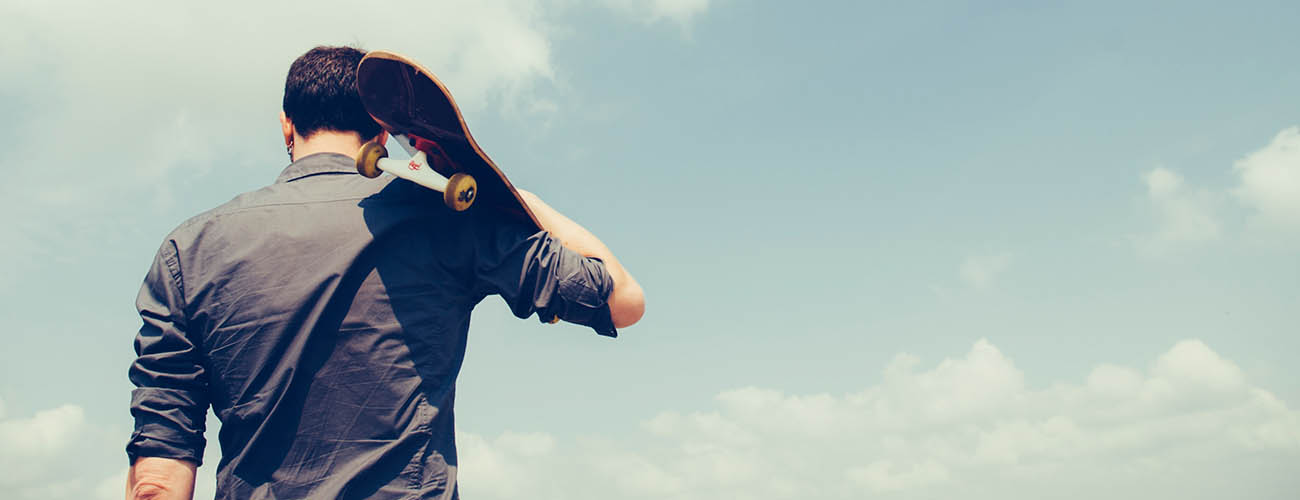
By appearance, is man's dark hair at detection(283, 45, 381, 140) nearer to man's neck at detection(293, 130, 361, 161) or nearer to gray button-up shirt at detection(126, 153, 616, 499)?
man's neck at detection(293, 130, 361, 161)

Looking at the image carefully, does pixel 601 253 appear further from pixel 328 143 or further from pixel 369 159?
pixel 328 143

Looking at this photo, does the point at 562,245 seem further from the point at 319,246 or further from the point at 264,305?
the point at 264,305

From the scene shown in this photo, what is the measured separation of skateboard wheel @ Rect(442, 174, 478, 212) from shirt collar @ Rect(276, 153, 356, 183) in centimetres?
65

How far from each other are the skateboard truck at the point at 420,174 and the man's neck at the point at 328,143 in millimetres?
552

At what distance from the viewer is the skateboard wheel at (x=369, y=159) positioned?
318 centimetres

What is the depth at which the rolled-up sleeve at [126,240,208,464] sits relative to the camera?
3219 mm

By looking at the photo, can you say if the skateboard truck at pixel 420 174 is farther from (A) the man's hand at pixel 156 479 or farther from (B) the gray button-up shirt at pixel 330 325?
(A) the man's hand at pixel 156 479

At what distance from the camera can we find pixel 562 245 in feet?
10.8

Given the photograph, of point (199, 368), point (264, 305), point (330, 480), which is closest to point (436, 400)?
point (330, 480)

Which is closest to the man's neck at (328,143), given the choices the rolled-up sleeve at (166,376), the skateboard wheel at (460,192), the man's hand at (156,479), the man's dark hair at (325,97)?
the man's dark hair at (325,97)

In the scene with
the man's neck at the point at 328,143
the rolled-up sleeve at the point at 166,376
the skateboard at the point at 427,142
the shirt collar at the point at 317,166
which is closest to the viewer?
the skateboard at the point at 427,142

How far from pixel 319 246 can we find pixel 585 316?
1.01m

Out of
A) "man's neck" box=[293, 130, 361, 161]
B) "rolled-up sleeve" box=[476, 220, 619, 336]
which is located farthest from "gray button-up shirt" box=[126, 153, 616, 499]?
"man's neck" box=[293, 130, 361, 161]

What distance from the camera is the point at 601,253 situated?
346cm
